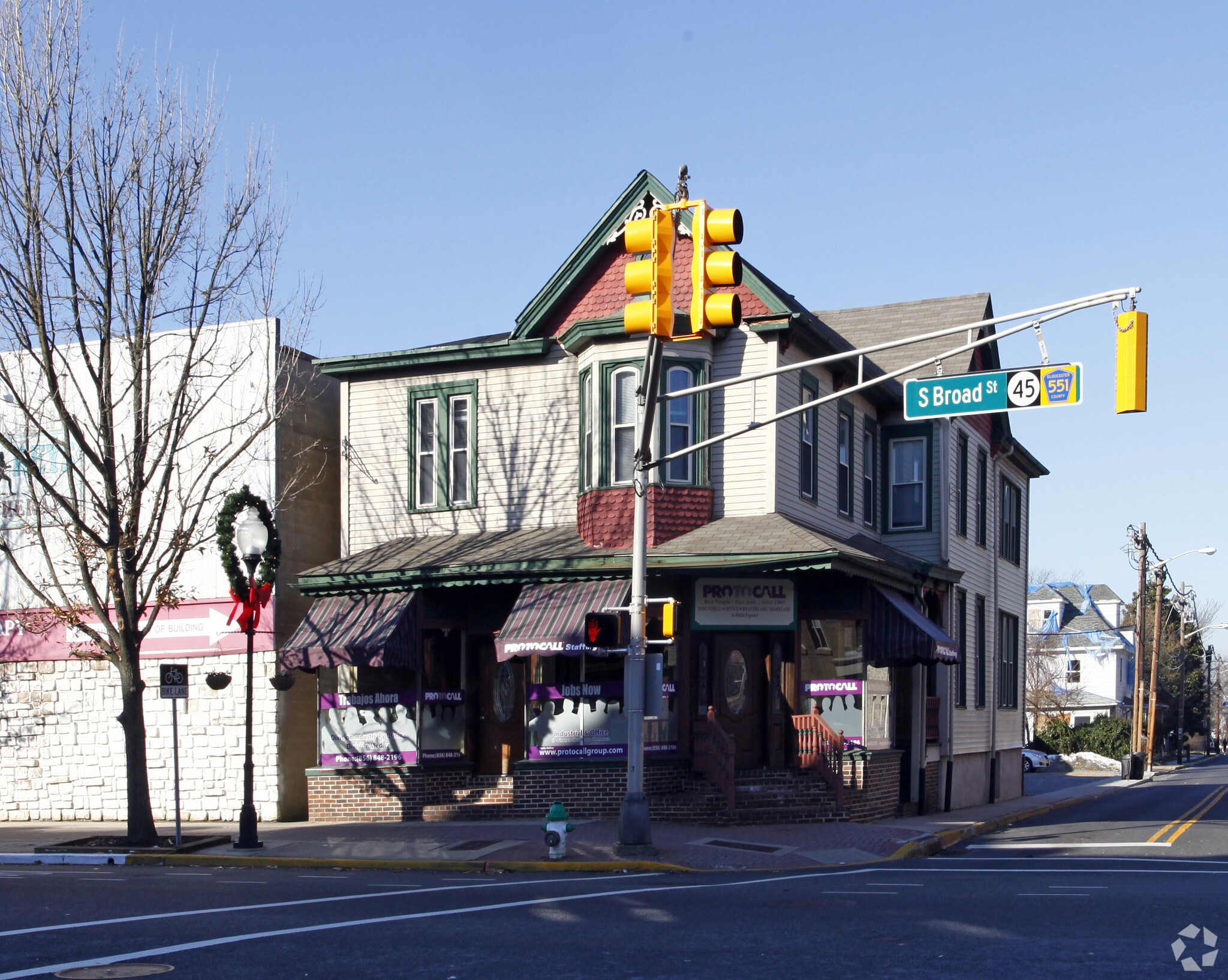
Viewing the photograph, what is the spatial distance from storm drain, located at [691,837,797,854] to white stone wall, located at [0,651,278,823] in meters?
8.42

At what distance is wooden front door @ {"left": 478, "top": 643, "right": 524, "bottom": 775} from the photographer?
23328 millimetres

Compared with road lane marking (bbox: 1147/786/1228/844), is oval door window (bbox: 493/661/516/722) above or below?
above

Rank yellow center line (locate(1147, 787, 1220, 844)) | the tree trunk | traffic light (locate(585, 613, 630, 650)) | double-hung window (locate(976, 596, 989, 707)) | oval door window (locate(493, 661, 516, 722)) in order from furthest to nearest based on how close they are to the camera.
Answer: double-hung window (locate(976, 596, 989, 707)) < oval door window (locate(493, 661, 516, 722)) < yellow center line (locate(1147, 787, 1220, 844)) < the tree trunk < traffic light (locate(585, 613, 630, 650))

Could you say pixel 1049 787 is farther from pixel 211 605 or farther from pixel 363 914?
pixel 363 914

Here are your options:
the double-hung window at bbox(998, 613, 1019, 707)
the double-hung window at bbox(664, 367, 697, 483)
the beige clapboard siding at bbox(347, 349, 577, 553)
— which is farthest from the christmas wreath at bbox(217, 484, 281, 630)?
the double-hung window at bbox(998, 613, 1019, 707)

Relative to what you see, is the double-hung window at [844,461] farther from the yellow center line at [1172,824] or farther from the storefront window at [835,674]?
the yellow center line at [1172,824]

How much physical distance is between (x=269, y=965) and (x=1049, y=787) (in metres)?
37.9

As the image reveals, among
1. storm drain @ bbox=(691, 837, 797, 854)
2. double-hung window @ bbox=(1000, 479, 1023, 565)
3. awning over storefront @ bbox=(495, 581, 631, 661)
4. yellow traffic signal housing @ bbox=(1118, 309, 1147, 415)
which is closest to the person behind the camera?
yellow traffic signal housing @ bbox=(1118, 309, 1147, 415)

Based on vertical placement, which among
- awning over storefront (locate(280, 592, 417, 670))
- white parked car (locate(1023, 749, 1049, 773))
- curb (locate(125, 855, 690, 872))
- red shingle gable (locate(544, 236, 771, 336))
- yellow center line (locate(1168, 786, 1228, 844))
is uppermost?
red shingle gable (locate(544, 236, 771, 336))

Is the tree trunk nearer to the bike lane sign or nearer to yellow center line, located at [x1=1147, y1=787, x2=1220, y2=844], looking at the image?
Result: the bike lane sign

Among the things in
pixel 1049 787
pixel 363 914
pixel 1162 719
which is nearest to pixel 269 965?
pixel 363 914

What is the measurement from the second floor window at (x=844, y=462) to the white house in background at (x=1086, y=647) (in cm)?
6967

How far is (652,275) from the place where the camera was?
1358 cm

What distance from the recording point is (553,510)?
78.1ft
